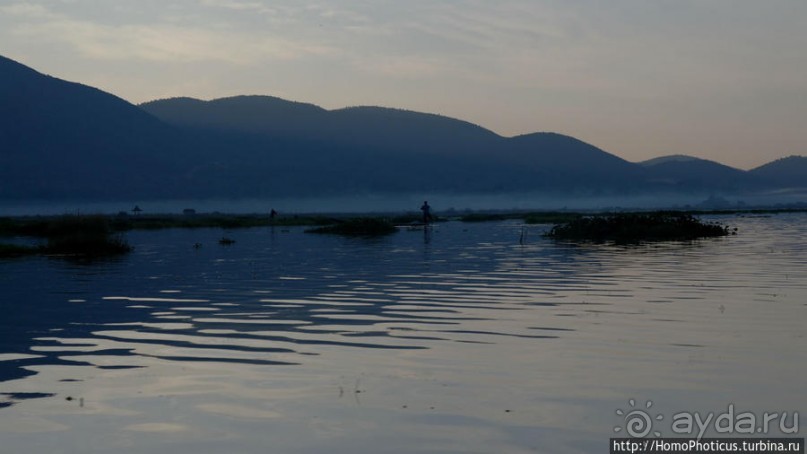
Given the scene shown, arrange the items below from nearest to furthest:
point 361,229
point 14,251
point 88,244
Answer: point 14,251 < point 88,244 < point 361,229

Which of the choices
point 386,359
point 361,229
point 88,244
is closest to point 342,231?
point 361,229

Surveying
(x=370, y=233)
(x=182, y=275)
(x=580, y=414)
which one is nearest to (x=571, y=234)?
(x=370, y=233)

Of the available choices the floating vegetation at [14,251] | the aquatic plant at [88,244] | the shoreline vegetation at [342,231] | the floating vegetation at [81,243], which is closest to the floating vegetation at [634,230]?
the shoreline vegetation at [342,231]

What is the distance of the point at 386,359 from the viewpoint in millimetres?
17547

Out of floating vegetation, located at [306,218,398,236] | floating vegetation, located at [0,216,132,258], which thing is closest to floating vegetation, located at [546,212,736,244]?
floating vegetation, located at [306,218,398,236]

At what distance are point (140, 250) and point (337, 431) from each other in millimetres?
47309

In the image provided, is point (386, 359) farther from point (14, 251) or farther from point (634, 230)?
point (634, 230)

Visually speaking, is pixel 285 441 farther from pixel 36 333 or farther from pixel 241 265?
pixel 241 265

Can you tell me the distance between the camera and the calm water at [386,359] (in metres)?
12.7

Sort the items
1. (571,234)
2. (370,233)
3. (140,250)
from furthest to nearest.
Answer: (370,233)
(571,234)
(140,250)

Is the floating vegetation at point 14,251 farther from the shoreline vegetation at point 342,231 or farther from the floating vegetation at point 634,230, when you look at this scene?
the floating vegetation at point 634,230

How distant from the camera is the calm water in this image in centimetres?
1270

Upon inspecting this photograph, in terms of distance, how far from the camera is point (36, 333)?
2120cm

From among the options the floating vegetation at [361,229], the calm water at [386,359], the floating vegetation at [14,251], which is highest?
the floating vegetation at [361,229]
